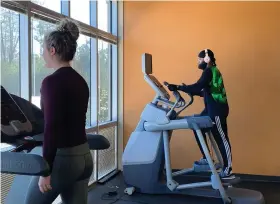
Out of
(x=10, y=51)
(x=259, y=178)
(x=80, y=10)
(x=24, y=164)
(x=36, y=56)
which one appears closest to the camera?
(x=24, y=164)

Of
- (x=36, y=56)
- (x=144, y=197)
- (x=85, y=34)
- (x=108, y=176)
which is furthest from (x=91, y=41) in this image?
(x=144, y=197)

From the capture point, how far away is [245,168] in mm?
4914

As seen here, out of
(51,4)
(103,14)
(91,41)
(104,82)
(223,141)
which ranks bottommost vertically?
(223,141)

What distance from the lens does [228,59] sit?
490cm

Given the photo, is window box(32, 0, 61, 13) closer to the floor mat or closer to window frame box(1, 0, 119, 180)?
window frame box(1, 0, 119, 180)

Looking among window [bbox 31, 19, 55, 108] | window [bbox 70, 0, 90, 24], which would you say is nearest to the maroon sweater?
window [bbox 31, 19, 55, 108]

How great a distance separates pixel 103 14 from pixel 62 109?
11.9 ft

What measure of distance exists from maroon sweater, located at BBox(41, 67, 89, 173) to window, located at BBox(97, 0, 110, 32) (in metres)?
3.24

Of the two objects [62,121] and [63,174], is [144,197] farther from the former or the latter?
[62,121]

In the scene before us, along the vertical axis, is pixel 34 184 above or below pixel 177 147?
above

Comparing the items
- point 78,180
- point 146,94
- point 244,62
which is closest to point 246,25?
point 244,62

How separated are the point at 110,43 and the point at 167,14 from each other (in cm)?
90

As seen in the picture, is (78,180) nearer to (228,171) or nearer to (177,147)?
(228,171)

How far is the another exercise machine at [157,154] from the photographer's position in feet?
12.8
